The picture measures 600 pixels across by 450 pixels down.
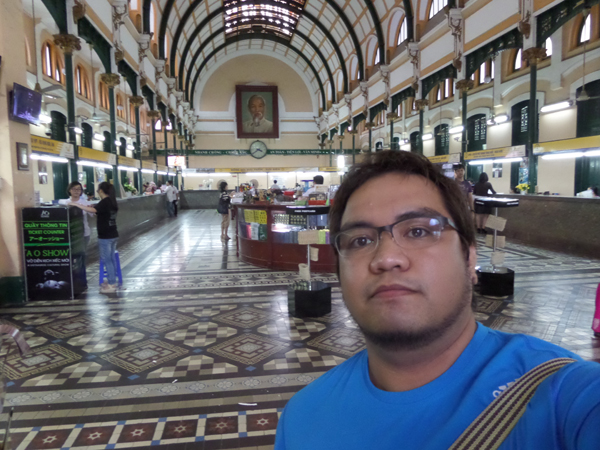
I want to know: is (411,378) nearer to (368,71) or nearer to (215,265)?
(215,265)

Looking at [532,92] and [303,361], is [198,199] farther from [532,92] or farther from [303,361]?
[303,361]

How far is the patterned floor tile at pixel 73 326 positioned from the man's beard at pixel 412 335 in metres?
4.39

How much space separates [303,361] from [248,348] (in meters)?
0.64

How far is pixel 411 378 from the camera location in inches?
32.7

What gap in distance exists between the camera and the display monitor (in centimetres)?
517

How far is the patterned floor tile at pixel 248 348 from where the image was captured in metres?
3.58

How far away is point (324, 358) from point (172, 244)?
795cm

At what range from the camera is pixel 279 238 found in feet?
23.9

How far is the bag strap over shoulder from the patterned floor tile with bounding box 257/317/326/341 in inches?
135

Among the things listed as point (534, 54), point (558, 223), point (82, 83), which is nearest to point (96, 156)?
point (82, 83)

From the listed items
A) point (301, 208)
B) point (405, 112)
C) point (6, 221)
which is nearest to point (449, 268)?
point (301, 208)

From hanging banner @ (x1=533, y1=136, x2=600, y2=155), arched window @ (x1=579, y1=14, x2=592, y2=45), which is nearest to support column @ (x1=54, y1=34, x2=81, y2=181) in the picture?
hanging banner @ (x1=533, y1=136, x2=600, y2=155)

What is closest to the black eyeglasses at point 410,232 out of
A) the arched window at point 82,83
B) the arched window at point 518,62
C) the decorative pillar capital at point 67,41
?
the decorative pillar capital at point 67,41

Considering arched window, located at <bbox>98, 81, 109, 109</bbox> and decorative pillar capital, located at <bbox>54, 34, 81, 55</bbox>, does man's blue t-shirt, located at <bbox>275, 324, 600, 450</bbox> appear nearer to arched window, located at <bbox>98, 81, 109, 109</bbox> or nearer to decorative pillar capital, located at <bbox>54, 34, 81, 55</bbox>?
decorative pillar capital, located at <bbox>54, 34, 81, 55</bbox>
